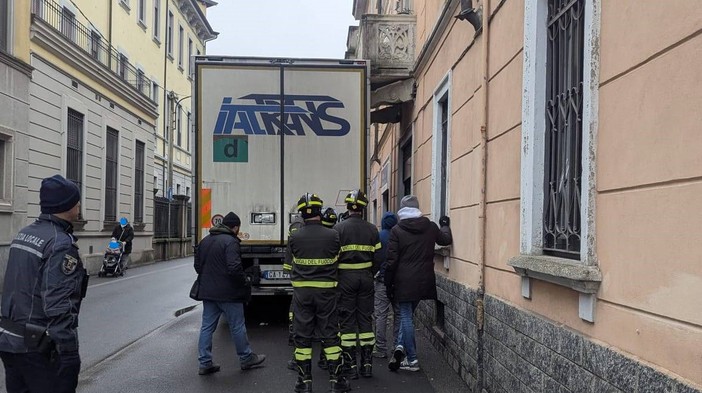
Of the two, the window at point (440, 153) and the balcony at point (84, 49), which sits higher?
the balcony at point (84, 49)

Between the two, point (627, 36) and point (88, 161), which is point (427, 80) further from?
point (88, 161)

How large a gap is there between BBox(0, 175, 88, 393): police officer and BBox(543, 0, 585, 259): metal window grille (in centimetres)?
305

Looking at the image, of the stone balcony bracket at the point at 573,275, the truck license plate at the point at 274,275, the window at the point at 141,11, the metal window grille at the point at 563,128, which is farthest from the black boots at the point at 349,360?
the window at the point at 141,11

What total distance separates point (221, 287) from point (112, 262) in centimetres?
1275

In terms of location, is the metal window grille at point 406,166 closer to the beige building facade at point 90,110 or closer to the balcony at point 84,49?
the beige building facade at point 90,110

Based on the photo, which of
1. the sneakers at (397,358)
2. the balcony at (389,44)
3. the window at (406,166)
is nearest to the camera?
the sneakers at (397,358)

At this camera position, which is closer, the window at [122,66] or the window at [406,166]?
the window at [406,166]

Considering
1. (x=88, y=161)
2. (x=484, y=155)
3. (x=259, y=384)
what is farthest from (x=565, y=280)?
(x=88, y=161)

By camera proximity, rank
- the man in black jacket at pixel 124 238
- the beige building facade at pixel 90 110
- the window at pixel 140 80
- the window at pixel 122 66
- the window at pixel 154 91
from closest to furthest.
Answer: the beige building facade at pixel 90 110 < the man in black jacket at pixel 124 238 < the window at pixel 122 66 < the window at pixel 140 80 < the window at pixel 154 91

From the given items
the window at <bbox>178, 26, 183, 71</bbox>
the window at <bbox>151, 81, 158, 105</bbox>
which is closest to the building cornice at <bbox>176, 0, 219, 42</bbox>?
the window at <bbox>178, 26, 183, 71</bbox>

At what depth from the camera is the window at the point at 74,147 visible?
17562mm

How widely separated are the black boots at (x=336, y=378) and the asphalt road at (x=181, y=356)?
23 centimetres

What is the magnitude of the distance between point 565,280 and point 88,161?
718 inches

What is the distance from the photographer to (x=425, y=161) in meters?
9.42
